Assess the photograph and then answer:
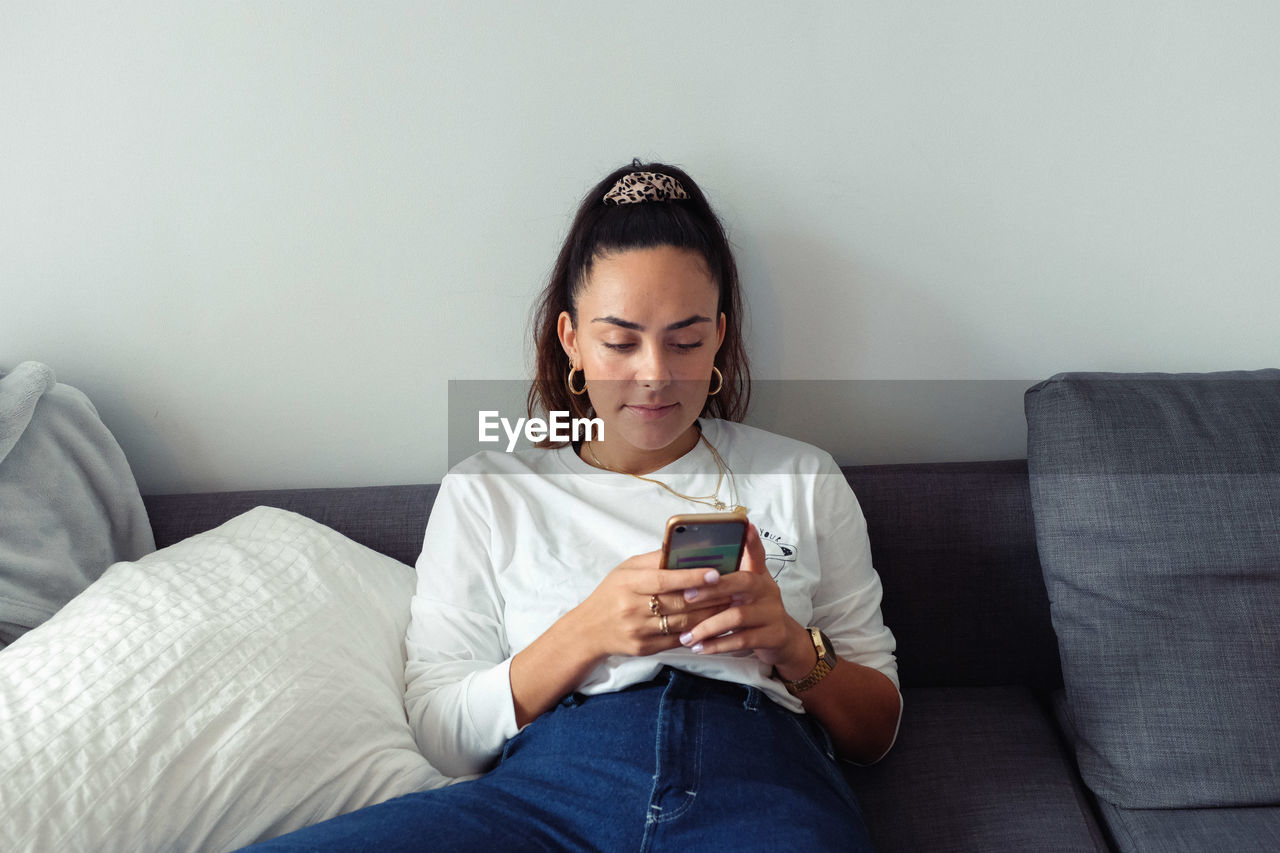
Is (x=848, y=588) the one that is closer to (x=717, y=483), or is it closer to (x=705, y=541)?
(x=717, y=483)

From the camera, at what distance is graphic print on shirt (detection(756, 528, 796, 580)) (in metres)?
1.19

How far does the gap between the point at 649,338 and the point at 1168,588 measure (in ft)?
2.53

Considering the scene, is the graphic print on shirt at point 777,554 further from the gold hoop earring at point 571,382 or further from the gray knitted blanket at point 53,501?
the gray knitted blanket at point 53,501

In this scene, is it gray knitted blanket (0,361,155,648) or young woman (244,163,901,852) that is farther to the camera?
gray knitted blanket (0,361,155,648)

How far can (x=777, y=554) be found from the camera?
1189 mm

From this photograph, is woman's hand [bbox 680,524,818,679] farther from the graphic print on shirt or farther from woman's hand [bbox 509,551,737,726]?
the graphic print on shirt

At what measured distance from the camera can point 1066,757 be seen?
128 centimetres

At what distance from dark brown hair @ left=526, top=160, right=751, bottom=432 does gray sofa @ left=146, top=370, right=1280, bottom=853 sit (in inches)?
12.1

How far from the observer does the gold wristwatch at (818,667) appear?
3.63ft

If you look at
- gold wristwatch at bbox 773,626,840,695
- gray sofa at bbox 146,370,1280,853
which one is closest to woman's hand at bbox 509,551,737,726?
gold wristwatch at bbox 773,626,840,695

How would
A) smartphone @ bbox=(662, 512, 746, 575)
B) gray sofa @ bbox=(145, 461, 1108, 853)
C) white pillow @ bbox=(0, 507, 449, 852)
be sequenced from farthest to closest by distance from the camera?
gray sofa @ bbox=(145, 461, 1108, 853), smartphone @ bbox=(662, 512, 746, 575), white pillow @ bbox=(0, 507, 449, 852)

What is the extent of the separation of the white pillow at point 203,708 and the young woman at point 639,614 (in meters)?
0.09

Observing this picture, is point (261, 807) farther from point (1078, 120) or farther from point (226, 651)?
point (1078, 120)

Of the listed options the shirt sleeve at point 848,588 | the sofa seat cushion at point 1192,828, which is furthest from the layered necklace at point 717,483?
the sofa seat cushion at point 1192,828
